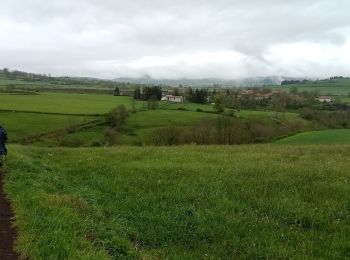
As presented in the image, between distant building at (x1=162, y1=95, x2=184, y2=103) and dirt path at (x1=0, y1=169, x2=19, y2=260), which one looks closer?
dirt path at (x1=0, y1=169, x2=19, y2=260)

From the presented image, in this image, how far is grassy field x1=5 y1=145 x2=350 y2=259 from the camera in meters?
9.58

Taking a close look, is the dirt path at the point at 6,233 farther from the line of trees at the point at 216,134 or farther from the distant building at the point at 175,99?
the distant building at the point at 175,99

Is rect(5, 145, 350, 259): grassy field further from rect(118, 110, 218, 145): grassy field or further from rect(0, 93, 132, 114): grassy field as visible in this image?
rect(0, 93, 132, 114): grassy field

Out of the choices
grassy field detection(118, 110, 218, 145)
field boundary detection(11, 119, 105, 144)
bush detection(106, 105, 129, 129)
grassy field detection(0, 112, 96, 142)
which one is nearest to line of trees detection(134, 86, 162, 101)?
grassy field detection(118, 110, 218, 145)

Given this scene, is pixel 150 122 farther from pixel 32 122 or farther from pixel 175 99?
pixel 175 99

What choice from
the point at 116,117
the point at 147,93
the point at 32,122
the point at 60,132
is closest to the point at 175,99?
the point at 147,93

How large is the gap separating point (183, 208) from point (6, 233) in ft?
16.2

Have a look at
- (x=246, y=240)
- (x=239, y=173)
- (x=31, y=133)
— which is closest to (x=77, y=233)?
(x=246, y=240)

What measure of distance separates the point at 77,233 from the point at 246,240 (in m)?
3.89

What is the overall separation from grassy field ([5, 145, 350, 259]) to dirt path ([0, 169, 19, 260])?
8.5 inches

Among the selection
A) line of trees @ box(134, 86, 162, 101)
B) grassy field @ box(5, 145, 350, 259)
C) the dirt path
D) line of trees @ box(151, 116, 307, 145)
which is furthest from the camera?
line of trees @ box(134, 86, 162, 101)

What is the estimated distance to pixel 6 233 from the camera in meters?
9.71

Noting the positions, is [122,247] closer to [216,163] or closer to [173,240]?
[173,240]

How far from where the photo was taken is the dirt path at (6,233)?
8.39 metres
